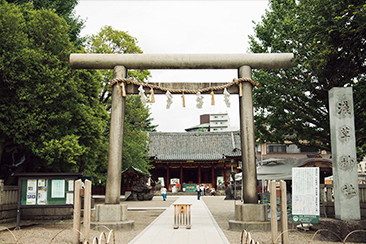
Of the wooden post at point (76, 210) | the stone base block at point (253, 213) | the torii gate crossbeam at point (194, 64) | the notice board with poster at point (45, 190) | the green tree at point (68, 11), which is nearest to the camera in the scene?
the wooden post at point (76, 210)

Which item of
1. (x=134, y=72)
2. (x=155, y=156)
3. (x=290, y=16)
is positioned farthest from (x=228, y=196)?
(x=290, y=16)

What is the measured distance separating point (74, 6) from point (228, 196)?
749 inches

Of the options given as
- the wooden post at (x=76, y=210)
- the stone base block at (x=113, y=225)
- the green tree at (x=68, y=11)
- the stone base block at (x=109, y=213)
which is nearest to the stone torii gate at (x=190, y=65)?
the stone base block at (x=109, y=213)

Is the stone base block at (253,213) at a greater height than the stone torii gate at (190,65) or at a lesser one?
lesser

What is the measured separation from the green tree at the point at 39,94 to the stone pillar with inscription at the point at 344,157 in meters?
9.11

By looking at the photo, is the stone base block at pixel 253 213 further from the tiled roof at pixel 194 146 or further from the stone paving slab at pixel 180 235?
the tiled roof at pixel 194 146

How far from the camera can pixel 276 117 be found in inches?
550

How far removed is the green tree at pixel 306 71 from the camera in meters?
9.93

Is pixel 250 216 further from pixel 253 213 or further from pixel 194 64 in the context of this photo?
pixel 194 64

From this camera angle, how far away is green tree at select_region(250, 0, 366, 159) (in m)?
9.93

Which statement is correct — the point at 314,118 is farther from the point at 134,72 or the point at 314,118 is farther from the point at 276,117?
the point at 134,72

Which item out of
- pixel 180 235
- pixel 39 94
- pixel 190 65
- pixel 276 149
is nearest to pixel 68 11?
pixel 39 94

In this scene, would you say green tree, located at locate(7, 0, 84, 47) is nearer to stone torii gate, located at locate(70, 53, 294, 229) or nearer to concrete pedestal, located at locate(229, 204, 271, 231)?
stone torii gate, located at locate(70, 53, 294, 229)

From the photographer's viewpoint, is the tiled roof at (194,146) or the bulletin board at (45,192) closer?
the bulletin board at (45,192)
